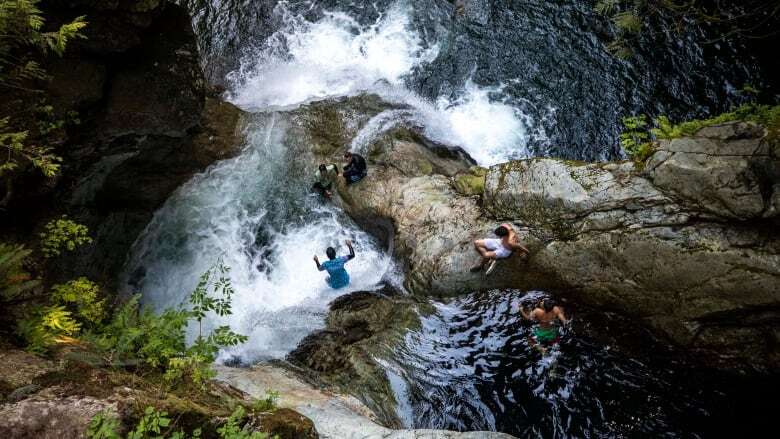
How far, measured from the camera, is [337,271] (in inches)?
418

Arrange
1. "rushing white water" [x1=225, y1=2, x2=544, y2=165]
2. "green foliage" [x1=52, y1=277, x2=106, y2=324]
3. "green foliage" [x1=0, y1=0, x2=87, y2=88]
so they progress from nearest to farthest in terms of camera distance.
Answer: "green foliage" [x1=0, y1=0, x2=87, y2=88]
"green foliage" [x1=52, y1=277, x2=106, y2=324]
"rushing white water" [x1=225, y1=2, x2=544, y2=165]

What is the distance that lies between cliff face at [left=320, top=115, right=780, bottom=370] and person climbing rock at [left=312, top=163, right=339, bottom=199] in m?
3.29

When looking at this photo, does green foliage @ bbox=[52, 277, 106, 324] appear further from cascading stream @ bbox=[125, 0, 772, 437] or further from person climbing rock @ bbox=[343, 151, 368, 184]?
person climbing rock @ bbox=[343, 151, 368, 184]

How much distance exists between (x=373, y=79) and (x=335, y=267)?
708 cm

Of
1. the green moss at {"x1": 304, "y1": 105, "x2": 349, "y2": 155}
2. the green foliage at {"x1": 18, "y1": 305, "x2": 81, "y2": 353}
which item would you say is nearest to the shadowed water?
the green foliage at {"x1": 18, "y1": 305, "x2": 81, "y2": 353}

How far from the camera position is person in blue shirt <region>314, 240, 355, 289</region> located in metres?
10.3

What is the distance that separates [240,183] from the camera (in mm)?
12789

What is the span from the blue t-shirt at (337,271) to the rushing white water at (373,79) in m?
5.28

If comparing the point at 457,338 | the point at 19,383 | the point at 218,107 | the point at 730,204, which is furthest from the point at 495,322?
the point at 218,107

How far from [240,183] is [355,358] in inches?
252

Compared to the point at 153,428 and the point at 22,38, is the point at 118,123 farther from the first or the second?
the point at 153,428

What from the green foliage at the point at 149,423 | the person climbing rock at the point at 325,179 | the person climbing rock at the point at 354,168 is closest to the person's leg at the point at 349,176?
the person climbing rock at the point at 354,168

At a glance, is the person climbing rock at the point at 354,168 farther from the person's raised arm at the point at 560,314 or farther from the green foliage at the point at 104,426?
the green foliage at the point at 104,426

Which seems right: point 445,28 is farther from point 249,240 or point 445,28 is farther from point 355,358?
point 355,358
